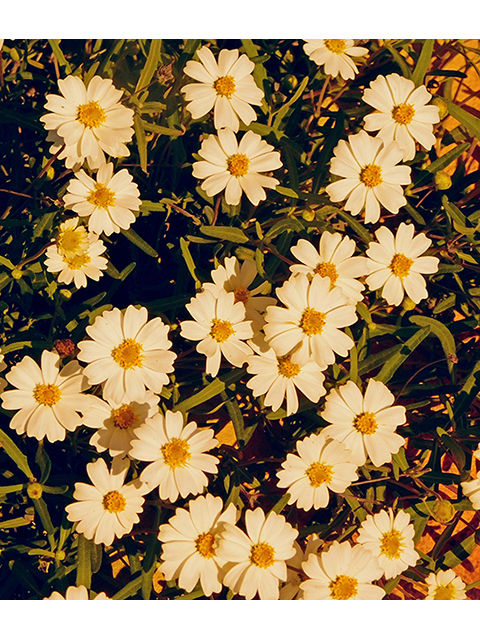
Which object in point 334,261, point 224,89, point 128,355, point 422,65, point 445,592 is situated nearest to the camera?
point 128,355

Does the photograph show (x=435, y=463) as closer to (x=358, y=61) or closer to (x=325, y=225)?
(x=325, y=225)

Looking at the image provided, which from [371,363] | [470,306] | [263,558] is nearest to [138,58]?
[371,363]

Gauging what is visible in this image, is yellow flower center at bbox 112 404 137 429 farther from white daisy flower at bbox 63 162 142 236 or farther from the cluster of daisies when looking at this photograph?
white daisy flower at bbox 63 162 142 236

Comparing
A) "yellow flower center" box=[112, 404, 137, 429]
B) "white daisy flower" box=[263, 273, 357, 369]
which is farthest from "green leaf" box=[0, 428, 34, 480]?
"white daisy flower" box=[263, 273, 357, 369]

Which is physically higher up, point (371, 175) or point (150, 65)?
point (150, 65)

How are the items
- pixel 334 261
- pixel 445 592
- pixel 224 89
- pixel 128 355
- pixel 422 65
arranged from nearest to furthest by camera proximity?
pixel 128 355 < pixel 334 261 < pixel 224 89 < pixel 445 592 < pixel 422 65

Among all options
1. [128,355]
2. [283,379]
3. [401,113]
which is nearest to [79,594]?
[128,355]

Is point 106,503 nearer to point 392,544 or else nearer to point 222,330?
point 222,330

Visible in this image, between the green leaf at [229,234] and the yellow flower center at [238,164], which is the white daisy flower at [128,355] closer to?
the green leaf at [229,234]
